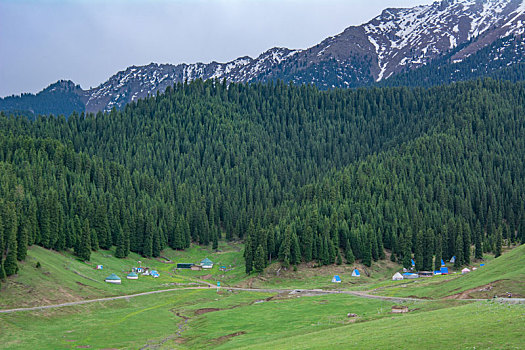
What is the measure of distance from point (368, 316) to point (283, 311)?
2290 centimetres

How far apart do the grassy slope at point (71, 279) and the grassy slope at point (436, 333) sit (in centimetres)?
5999

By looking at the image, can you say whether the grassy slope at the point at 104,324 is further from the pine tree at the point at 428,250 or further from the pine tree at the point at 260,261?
the pine tree at the point at 428,250

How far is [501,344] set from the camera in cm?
4753

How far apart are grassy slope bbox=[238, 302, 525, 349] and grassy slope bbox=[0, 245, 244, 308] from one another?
60.0 meters

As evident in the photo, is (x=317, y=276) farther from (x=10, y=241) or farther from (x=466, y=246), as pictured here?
(x=10, y=241)

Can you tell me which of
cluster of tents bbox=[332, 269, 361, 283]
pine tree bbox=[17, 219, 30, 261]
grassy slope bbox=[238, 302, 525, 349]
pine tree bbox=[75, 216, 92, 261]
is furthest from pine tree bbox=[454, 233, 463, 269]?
pine tree bbox=[17, 219, 30, 261]

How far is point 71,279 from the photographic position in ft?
428

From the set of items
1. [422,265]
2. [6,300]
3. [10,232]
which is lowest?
[422,265]

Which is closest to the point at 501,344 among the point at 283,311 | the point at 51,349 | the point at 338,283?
the point at 283,311

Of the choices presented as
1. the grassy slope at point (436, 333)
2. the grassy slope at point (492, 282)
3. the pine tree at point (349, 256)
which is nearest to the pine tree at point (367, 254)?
the pine tree at point (349, 256)

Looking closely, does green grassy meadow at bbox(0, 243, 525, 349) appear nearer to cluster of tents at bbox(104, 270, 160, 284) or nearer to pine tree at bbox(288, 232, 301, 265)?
cluster of tents at bbox(104, 270, 160, 284)

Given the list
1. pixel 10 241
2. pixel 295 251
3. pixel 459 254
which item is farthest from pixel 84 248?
pixel 459 254

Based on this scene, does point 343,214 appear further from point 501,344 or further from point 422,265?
point 501,344

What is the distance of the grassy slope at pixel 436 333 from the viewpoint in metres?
49.9
